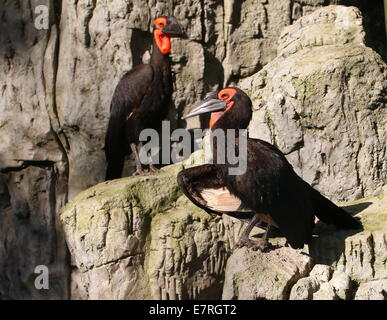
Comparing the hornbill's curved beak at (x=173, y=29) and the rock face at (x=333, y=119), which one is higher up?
the hornbill's curved beak at (x=173, y=29)

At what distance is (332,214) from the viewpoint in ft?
21.0

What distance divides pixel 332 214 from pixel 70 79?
4.05m

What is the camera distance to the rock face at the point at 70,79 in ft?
30.2

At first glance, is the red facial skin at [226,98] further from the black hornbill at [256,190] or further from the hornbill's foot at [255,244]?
the hornbill's foot at [255,244]

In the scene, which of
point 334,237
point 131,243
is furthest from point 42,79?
point 334,237

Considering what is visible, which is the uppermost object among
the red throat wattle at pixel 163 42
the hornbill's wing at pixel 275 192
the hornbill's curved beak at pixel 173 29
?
the hornbill's curved beak at pixel 173 29

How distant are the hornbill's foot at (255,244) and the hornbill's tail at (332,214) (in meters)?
0.51

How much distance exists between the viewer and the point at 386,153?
7680 mm

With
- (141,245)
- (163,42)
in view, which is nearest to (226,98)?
(141,245)

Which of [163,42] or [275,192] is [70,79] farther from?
[275,192]

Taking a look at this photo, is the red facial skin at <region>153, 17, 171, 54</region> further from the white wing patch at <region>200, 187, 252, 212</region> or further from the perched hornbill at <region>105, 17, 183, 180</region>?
the white wing patch at <region>200, 187, 252, 212</region>

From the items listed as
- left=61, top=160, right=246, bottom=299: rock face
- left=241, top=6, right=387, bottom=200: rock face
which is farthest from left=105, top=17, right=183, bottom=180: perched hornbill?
left=241, top=6, right=387, bottom=200: rock face

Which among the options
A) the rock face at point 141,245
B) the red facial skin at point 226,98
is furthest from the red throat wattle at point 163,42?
the red facial skin at point 226,98

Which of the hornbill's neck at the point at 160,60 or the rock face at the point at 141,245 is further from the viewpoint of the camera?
the hornbill's neck at the point at 160,60
